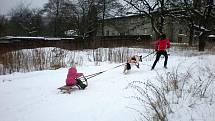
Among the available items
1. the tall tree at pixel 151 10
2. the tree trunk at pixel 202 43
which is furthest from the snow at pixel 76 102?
the tall tree at pixel 151 10

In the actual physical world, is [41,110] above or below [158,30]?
below

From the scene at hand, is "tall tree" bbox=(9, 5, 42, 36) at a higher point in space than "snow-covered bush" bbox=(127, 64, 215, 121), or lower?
higher

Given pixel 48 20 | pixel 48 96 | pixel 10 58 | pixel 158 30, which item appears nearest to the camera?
pixel 48 96

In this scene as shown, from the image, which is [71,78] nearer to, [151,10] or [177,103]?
[177,103]

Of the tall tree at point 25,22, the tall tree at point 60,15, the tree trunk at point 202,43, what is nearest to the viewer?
the tree trunk at point 202,43

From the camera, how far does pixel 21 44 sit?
27.1m

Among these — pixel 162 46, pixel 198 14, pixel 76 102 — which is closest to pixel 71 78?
pixel 76 102

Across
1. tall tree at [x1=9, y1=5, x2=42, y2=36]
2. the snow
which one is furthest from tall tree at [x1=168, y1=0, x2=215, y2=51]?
tall tree at [x1=9, y1=5, x2=42, y2=36]

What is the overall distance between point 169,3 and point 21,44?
1453 centimetres

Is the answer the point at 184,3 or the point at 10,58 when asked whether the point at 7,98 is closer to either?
the point at 10,58

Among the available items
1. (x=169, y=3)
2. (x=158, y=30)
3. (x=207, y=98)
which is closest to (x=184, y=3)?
(x=169, y=3)

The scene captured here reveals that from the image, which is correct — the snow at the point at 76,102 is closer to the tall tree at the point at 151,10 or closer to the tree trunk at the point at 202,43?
the tree trunk at the point at 202,43

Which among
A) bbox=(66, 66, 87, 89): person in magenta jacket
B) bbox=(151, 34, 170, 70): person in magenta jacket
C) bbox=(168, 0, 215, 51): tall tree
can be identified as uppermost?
bbox=(168, 0, 215, 51): tall tree

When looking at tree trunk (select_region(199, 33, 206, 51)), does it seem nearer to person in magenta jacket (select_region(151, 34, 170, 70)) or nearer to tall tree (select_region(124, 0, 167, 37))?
tall tree (select_region(124, 0, 167, 37))
